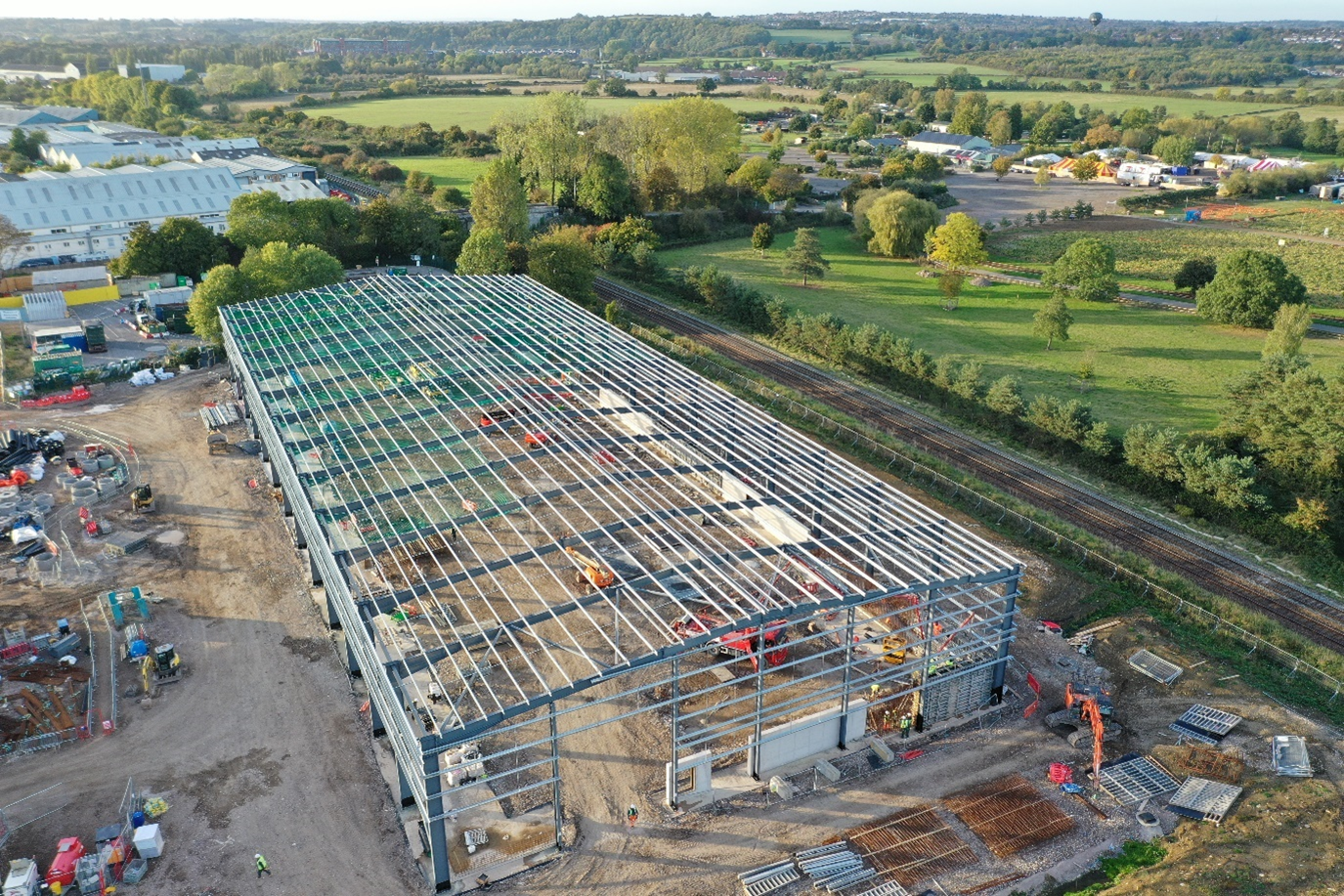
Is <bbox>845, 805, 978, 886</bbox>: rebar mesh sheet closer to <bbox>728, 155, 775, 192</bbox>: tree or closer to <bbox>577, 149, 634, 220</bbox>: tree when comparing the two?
<bbox>577, 149, 634, 220</bbox>: tree

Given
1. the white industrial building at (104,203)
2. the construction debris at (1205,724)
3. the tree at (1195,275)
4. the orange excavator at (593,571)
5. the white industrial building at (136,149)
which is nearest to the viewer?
the orange excavator at (593,571)

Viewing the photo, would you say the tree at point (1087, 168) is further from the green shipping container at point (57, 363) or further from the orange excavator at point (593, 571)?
the green shipping container at point (57, 363)

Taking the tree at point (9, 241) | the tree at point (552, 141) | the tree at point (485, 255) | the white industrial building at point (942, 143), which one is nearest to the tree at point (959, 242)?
the tree at point (485, 255)

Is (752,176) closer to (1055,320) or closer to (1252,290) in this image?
(1055,320)

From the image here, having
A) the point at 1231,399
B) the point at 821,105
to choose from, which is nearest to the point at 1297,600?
the point at 1231,399

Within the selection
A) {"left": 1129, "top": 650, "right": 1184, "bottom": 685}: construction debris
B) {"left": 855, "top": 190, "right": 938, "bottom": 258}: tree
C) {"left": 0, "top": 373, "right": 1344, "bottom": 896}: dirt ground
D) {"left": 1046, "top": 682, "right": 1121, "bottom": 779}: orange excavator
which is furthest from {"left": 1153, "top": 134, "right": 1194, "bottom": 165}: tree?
{"left": 1046, "top": 682, "right": 1121, "bottom": 779}: orange excavator
